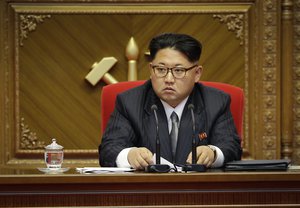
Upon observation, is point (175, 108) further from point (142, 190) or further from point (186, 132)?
point (142, 190)

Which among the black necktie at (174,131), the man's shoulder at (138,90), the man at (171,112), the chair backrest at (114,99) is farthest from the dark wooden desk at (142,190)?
the chair backrest at (114,99)

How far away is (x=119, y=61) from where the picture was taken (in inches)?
198

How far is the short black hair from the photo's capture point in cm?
323

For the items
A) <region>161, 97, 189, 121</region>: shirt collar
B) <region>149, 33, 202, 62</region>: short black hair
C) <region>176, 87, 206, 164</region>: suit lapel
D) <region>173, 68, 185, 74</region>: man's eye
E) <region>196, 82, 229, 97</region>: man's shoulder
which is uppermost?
<region>149, 33, 202, 62</region>: short black hair

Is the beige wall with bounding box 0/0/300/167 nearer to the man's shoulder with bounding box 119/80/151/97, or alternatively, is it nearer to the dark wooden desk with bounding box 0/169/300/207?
the man's shoulder with bounding box 119/80/151/97

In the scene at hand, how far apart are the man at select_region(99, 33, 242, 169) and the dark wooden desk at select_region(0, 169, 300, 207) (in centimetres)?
66

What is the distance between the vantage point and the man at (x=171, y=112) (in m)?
3.17

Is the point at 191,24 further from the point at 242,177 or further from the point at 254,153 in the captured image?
the point at 242,177

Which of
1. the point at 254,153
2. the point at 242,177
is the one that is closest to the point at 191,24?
the point at 254,153

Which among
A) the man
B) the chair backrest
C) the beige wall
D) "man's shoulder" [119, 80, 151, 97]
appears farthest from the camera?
the beige wall

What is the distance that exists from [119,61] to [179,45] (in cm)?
182

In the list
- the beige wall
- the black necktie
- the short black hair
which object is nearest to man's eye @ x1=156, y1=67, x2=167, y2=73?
the short black hair

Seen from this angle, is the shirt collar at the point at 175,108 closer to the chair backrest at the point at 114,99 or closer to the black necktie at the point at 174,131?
the black necktie at the point at 174,131

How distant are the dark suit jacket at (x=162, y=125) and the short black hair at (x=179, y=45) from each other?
182 mm
